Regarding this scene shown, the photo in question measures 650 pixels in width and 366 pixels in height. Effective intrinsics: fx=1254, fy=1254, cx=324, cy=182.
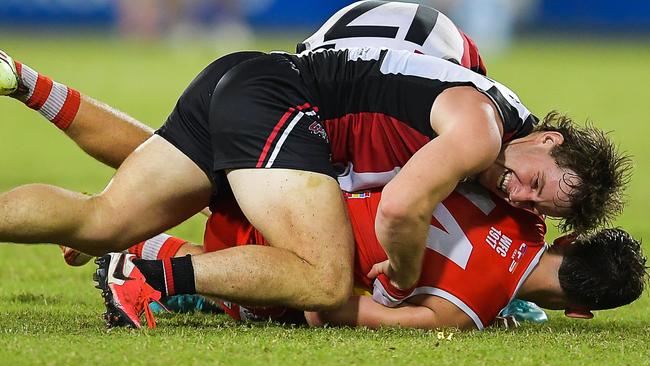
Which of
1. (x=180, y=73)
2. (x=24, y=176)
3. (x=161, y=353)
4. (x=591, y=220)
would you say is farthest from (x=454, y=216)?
(x=180, y=73)

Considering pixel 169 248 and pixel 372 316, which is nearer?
pixel 372 316

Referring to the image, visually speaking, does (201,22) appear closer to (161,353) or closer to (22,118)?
(22,118)

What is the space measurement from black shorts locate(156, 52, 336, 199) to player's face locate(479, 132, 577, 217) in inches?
28.7

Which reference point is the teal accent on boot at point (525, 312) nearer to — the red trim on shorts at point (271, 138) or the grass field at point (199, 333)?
the grass field at point (199, 333)

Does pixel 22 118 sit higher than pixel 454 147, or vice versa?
pixel 454 147

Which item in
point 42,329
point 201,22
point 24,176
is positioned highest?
point 42,329

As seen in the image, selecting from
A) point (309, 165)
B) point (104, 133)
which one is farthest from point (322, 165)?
point (104, 133)

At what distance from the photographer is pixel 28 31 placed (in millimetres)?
27734

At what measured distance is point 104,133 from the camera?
612 centimetres

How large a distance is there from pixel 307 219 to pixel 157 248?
1.09 metres

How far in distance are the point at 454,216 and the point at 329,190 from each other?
58 centimetres

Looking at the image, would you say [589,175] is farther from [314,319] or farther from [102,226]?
[102,226]

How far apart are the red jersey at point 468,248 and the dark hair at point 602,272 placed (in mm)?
167

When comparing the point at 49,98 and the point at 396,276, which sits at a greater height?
the point at 49,98
